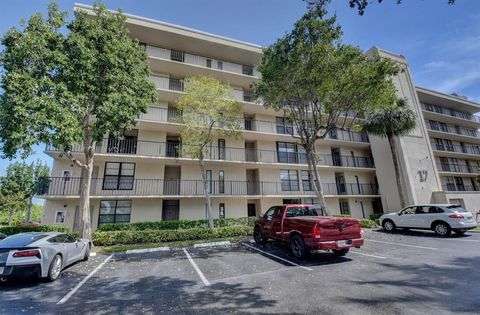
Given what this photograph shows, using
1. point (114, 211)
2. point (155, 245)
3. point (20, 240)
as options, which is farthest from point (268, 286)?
point (114, 211)

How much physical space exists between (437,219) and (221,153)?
581 inches

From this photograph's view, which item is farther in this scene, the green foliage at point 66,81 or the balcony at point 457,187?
the balcony at point 457,187

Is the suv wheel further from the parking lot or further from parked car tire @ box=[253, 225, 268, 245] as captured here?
parked car tire @ box=[253, 225, 268, 245]

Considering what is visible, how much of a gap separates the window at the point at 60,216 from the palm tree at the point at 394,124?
25.1 m

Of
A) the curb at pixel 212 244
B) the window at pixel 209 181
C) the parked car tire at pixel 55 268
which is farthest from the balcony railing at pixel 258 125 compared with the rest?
the parked car tire at pixel 55 268

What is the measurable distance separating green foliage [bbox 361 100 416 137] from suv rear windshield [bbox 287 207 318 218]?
1457cm

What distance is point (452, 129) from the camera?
30406 mm

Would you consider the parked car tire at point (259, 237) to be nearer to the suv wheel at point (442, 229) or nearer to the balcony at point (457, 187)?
the suv wheel at point (442, 229)

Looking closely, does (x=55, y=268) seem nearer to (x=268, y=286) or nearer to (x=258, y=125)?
(x=268, y=286)

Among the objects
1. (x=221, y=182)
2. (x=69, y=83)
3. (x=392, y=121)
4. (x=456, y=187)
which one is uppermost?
(x=392, y=121)

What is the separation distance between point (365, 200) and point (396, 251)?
15.4 m

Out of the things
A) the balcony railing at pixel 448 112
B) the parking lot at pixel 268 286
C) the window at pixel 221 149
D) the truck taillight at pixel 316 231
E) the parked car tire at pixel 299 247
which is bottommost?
the parking lot at pixel 268 286

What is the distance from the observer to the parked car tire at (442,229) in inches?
489

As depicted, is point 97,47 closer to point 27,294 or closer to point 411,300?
point 27,294
